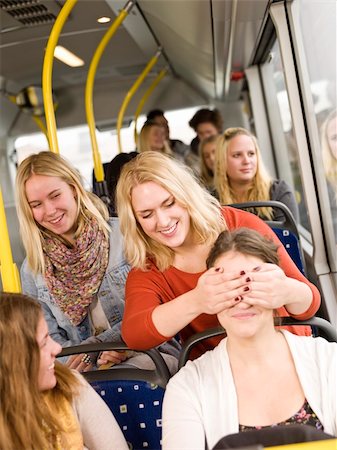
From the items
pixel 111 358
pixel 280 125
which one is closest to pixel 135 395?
pixel 111 358

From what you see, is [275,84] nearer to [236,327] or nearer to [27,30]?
[27,30]

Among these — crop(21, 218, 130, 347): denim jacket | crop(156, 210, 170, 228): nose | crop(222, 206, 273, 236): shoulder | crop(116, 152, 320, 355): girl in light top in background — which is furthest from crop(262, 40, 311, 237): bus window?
crop(156, 210, 170, 228): nose

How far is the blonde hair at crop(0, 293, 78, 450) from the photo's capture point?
183 centimetres

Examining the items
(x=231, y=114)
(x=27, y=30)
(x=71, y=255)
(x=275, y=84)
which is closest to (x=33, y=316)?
(x=71, y=255)

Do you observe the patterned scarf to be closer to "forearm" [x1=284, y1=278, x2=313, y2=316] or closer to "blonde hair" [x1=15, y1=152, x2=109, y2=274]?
"blonde hair" [x1=15, y1=152, x2=109, y2=274]

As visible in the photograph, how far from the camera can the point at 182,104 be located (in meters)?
11.1

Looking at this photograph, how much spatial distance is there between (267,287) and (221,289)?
0.13m

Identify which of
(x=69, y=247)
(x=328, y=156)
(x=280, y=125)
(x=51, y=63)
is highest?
(x=280, y=125)

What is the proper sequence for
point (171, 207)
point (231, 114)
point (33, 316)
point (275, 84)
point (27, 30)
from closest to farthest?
point (33, 316) → point (171, 207) → point (27, 30) → point (275, 84) → point (231, 114)

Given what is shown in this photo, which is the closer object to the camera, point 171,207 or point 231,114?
point 171,207

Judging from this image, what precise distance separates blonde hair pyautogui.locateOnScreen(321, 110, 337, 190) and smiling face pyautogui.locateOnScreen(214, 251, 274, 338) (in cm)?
180

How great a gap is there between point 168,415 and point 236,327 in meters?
0.30

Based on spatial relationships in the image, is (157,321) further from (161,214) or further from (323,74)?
(323,74)

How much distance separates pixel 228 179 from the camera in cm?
457
